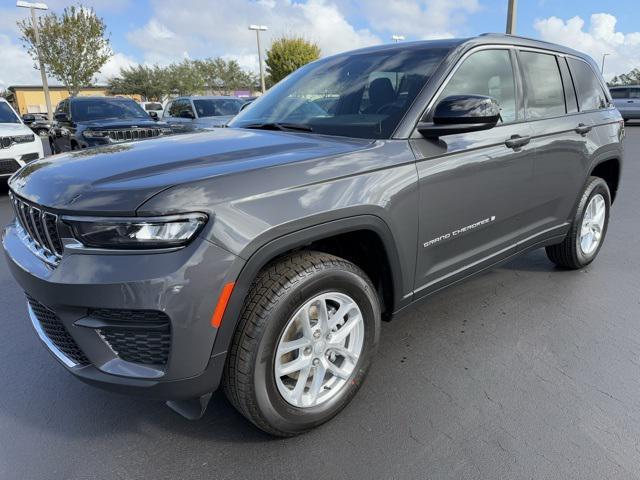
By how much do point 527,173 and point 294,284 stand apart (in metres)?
1.93

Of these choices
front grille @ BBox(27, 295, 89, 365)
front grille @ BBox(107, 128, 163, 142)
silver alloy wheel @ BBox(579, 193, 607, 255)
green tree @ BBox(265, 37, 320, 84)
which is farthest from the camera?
green tree @ BBox(265, 37, 320, 84)

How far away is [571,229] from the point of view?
3.83 metres

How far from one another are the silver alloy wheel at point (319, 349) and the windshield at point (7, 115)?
8.74 m

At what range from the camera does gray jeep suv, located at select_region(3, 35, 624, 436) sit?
5.71ft

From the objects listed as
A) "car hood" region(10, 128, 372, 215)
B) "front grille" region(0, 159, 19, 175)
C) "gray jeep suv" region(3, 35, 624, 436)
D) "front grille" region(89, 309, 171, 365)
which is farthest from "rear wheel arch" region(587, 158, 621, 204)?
"front grille" region(0, 159, 19, 175)

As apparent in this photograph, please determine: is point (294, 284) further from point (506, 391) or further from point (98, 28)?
point (98, 28)

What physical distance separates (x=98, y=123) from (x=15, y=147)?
1507 millimetres

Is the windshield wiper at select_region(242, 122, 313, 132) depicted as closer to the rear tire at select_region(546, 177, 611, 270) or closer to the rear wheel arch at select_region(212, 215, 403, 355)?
the rear wheel arch at select_region(212, 215, 403, 355)

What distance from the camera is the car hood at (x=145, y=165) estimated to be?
1.78m

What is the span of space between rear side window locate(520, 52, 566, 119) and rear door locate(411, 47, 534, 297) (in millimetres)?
153

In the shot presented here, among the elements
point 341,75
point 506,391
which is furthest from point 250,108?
point 506,391

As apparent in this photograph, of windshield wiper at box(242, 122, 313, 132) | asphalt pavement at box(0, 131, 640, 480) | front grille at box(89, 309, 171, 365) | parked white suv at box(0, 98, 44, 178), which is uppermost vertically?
windshield wiper at box(242, 122, 313, 132)

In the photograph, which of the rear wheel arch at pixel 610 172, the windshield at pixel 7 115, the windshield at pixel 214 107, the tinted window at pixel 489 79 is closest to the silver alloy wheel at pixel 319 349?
the tinted window at pixel 489 79

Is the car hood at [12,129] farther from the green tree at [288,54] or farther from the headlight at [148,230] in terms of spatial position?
the green tree at [288,54]
